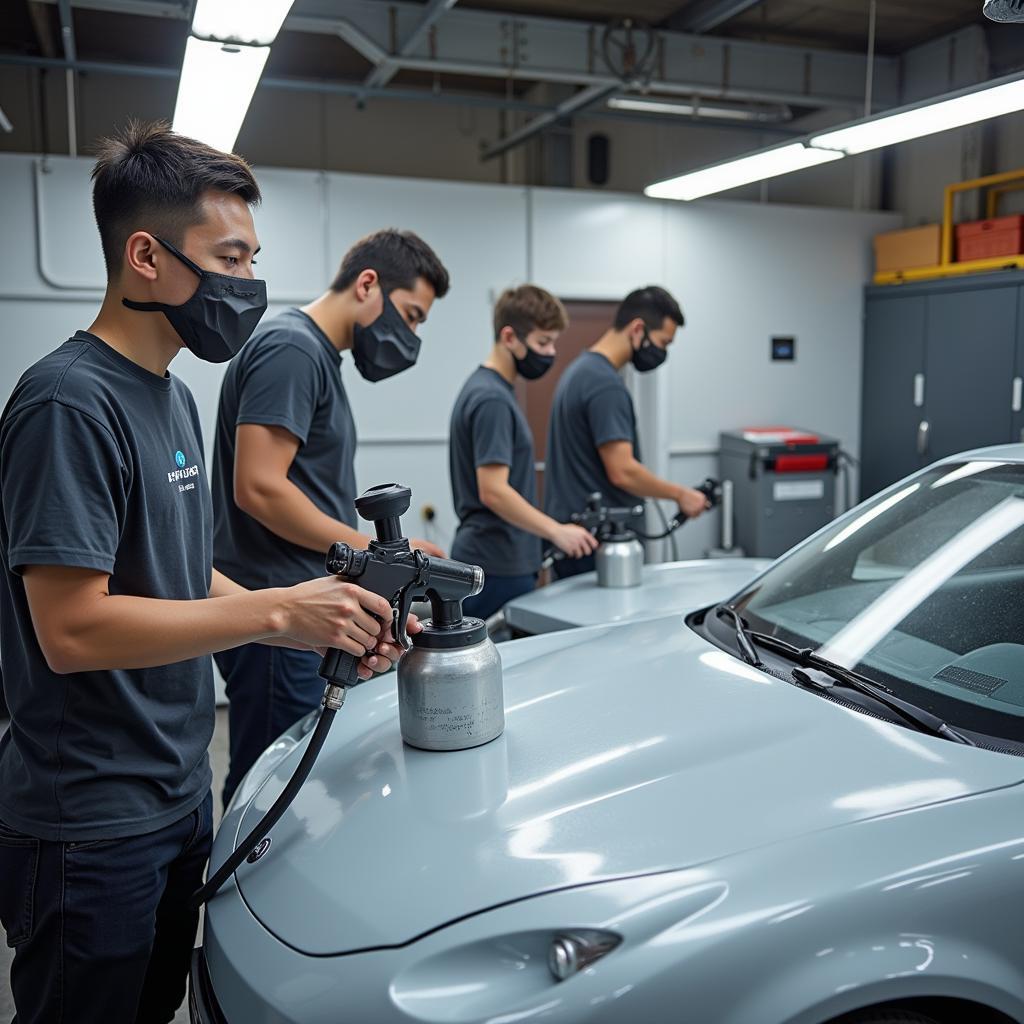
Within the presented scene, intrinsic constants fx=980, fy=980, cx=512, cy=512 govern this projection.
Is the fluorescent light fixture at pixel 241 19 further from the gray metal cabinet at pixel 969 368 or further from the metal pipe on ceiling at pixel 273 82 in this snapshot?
the gray metal cabinet at pixel 969 368

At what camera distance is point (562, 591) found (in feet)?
9.61

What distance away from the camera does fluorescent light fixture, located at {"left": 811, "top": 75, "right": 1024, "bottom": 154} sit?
300 centimetres

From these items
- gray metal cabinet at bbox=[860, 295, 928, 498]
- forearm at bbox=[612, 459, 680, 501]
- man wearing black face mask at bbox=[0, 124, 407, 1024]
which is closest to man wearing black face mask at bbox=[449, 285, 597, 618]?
forearm at bbox=[612, 459, 680, 501]

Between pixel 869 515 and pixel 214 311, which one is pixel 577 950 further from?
pixel 869 515

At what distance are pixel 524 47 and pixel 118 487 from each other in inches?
175

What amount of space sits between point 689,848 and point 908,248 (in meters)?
5.52

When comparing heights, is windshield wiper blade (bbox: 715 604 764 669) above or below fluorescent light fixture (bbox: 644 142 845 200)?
below

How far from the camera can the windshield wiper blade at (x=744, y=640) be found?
5.43ft

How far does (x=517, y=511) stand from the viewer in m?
3.05

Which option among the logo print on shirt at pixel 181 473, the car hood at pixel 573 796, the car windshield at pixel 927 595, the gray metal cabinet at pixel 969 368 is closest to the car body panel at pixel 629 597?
the car windshield at pixel 927 595

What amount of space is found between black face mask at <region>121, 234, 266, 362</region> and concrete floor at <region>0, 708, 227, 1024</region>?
161 cm

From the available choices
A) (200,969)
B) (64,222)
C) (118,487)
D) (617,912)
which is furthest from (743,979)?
(64,222)

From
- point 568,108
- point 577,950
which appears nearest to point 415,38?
point 568,108

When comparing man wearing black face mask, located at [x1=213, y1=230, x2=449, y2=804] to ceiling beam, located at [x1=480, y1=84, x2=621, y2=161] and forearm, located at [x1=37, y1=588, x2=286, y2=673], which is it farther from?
ceiling beam, located at [x1=480, y1=84, x2=621, y2=161]
